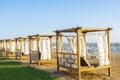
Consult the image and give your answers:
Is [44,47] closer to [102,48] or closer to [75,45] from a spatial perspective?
[75,45]

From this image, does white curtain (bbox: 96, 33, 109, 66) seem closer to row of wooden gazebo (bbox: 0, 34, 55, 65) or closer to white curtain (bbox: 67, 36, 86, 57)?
white curtain (bbox: 67, 36, 86, 57)

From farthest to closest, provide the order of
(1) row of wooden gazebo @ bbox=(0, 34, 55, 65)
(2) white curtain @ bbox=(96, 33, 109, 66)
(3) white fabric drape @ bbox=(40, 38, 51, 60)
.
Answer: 1. (1) row of wooden gazebo @ bbox=(0, 34, 55, 65)
2. (3) white fabric drape @ bbox=(40, 38, 51, 60)
3. (2) white curtain @ bbox=(96, 33, 109, 66)

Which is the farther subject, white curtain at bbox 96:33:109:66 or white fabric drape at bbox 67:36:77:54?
white fabric drape at bbox 67:36:77:54

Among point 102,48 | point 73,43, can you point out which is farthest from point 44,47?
point 102,48

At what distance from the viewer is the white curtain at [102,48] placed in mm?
11383

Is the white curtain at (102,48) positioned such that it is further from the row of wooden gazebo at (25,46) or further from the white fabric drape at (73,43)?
the row of wooden gazebo at (25,46)

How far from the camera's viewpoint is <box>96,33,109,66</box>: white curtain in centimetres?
1138

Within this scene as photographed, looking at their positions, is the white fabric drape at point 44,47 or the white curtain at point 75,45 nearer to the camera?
the white curtain at point 75,45

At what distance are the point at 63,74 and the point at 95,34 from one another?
247 cm

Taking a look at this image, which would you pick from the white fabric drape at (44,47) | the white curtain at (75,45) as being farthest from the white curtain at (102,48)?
the white fabric drape at (44,47)

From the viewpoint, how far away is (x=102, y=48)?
37.6 feet

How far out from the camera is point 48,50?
16828mm

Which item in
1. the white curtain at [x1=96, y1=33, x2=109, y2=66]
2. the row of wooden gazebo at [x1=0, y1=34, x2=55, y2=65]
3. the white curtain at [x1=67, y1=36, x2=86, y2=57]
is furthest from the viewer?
the row of wooden gazebo at [x1=0, y1=34, x2=55, y2=65]

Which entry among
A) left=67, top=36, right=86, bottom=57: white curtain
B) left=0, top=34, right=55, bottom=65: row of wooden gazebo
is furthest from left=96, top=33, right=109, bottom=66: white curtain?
left=0, top=34, right=55, bottom=65: row of wooden gazebo
